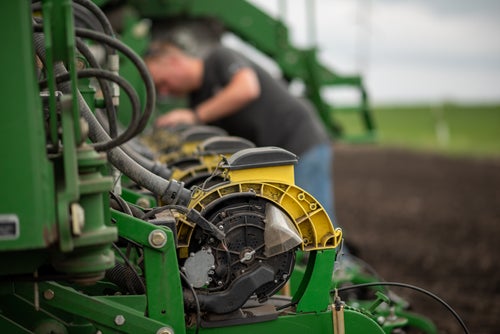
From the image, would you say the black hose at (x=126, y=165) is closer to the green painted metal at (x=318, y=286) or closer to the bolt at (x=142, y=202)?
the green painted metal at (x=318, y=286)

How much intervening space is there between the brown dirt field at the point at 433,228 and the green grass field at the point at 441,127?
544 centimetres

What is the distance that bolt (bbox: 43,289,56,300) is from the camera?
118 inches

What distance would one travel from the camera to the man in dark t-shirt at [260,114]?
22.4 ft

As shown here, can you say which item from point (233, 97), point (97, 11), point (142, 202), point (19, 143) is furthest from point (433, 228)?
point (19, 143)

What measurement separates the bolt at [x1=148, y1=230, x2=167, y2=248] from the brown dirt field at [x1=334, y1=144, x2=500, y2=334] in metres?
3.89

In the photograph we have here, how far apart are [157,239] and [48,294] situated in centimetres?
43

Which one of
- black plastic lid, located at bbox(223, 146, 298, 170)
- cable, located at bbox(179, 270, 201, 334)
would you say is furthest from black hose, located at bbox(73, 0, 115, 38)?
cable, located at bbox(179, 270, 201, 334)

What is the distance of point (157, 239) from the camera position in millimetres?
3000

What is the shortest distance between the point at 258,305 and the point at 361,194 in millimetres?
11703

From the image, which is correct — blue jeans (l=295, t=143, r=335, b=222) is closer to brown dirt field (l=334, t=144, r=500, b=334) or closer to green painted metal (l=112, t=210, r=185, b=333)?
brown dirt field (l=334, t=144, r=500, b=334)

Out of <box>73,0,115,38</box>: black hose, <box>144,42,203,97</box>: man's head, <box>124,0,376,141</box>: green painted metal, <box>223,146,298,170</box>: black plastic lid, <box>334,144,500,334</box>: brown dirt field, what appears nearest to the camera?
<box>73,0,115,38</box>: black hose

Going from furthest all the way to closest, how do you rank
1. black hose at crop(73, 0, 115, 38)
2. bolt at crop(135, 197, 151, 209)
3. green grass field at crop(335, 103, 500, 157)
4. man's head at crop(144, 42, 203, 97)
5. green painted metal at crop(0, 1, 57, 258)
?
green grass field at crop(335, 103, 500, 157) < man's head at crop(144, 42, 203, 97) < bolt at crop(135, 197, 151, 209) < black hose at crop(73, 0, 115, 38) < green painted metal at crop(0, 1, 57, 258)

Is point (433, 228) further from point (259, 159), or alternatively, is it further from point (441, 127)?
point (441, 127)

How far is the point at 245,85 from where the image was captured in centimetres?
658
